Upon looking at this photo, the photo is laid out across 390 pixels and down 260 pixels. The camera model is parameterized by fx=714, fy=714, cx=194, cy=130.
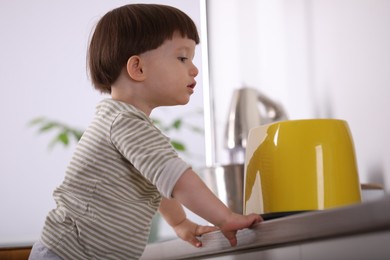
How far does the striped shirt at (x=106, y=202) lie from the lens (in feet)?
3.44

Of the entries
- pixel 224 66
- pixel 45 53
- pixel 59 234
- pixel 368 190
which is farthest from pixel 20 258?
pixel 45 53

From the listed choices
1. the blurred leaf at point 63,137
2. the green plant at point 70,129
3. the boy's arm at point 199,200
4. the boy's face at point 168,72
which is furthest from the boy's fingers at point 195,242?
the blurred leaf at point 63,137

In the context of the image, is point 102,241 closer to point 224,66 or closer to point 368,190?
point 368,190

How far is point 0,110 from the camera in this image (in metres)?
3.04

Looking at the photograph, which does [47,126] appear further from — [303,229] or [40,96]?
[303,229]

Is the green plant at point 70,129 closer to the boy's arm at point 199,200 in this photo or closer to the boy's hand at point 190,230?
the boy's hand at point 190,230

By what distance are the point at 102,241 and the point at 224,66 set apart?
1.57 metres

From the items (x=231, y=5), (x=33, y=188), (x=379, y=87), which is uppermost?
(x=231, y=5)

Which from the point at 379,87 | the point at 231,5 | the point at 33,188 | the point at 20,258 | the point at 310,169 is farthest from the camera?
the point at 33,188

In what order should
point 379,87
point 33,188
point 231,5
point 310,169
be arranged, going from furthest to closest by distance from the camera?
point 33,188 < point 231,5 < point 379,87 < point 310,169

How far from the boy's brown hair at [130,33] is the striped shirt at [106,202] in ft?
0.36

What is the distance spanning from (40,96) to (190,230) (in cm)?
200

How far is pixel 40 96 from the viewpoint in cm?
304

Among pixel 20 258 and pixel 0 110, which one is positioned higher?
pixel 0 110
